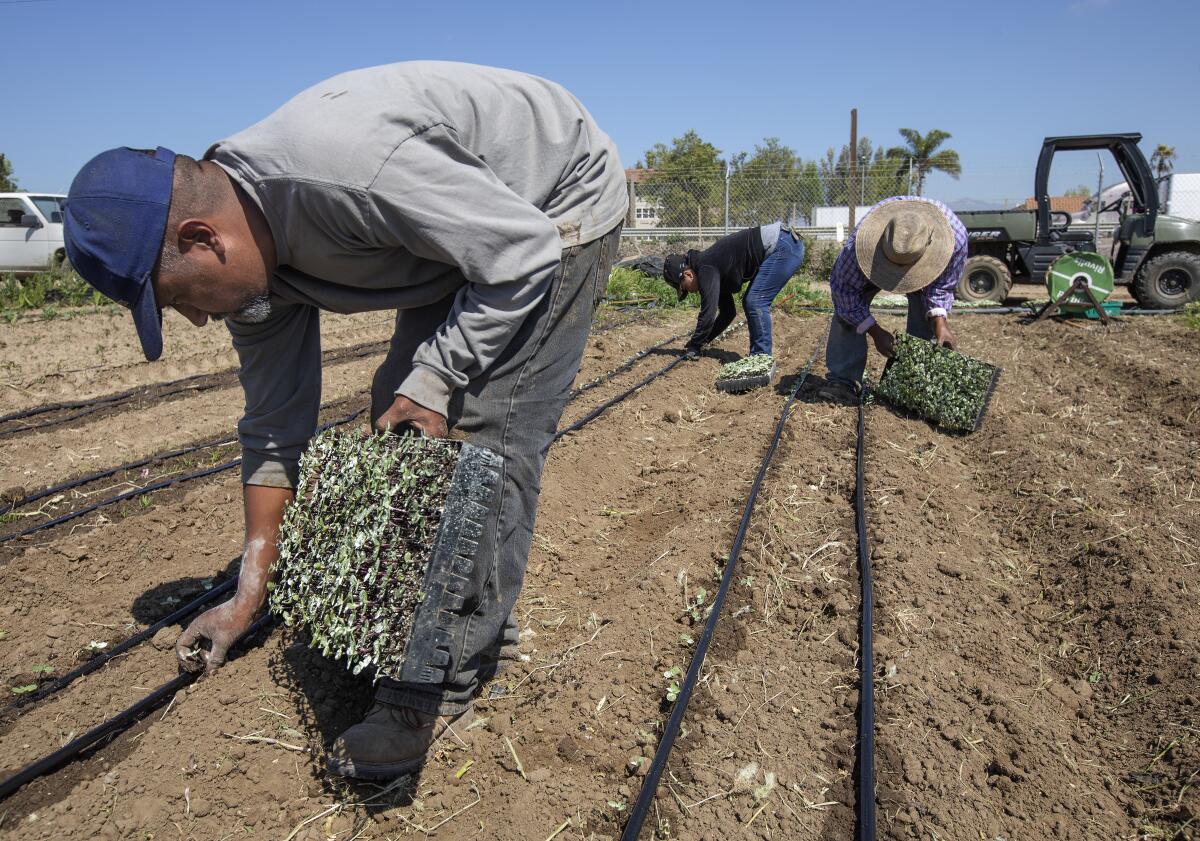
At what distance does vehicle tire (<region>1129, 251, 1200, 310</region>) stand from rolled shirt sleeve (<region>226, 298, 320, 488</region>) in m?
11.7

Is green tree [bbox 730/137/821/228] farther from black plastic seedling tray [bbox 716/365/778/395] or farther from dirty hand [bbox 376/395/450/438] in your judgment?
dirty hand [bbox 376/395/450/438]

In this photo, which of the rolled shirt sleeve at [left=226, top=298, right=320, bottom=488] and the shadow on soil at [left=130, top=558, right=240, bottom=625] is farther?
the shadow on soil at [left=130, top=558, right=240, bottom=625]

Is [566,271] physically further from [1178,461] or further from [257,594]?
[1178,461]

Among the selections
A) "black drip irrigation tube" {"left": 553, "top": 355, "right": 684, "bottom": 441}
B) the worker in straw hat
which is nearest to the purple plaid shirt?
the worker in straw hat

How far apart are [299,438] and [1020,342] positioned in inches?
337

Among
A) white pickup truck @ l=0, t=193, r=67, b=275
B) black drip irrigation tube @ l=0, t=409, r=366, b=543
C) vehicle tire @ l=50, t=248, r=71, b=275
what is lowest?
black drip irrigation tube @ l=0, t=409, r=366, b=543

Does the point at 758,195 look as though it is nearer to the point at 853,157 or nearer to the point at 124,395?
the point at 853,157

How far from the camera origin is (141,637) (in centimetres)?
277

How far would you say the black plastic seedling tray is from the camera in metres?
6.46

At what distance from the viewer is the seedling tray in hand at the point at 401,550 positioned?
1751mm

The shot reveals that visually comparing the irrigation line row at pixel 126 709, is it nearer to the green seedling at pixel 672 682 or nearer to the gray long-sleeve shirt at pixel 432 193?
the green seedling at pixel 672 682

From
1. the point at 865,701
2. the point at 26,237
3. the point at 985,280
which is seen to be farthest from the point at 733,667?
the point at 26,237

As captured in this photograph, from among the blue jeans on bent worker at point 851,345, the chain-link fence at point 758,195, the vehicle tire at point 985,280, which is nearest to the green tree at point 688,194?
the chain-link fence at point 758,195

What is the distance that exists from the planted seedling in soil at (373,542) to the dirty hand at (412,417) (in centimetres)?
3
